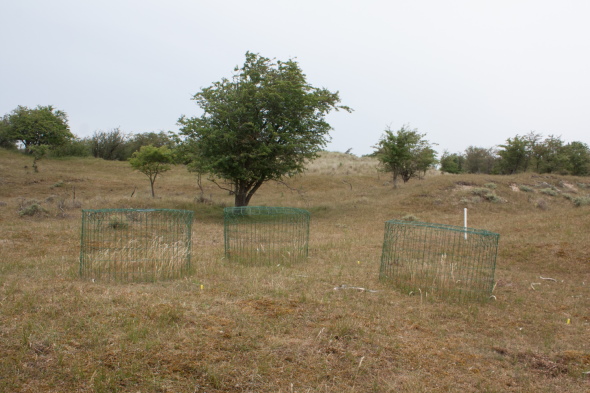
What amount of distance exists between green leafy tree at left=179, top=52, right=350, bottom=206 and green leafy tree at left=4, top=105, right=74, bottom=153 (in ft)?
83.2

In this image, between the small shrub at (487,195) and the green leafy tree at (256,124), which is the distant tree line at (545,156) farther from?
the green leafy tree at (256,124)

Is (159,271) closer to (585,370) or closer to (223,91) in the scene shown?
(585,370)

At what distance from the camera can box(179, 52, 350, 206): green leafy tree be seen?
1714cm

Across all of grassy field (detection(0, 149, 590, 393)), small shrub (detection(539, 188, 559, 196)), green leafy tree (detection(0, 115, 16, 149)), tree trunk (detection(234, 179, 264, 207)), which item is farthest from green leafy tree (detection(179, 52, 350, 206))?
green leafy tree (detection(0, 115, 16, 149))

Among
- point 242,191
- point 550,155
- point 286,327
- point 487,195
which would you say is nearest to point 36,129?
point 242,191

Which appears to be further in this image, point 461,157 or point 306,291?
point 461,157

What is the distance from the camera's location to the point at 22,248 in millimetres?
8883

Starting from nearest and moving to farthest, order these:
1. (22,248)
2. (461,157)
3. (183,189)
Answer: (22,248)
(183,189)
(461,157)

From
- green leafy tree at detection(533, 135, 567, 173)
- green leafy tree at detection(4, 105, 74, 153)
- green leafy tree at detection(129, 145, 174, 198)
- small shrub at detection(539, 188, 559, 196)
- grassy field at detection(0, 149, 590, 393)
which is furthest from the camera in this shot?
green leafy tree at detection(4, 105, 74, 153)

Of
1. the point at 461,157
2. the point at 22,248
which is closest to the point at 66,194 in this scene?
the point at 22,248

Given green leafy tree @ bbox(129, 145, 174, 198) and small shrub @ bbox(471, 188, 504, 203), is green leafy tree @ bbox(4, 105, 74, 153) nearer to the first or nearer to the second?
green leafy tree @ bbox(129, 145, 174, 198)

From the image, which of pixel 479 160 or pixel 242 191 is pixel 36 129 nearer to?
pixel 242 191

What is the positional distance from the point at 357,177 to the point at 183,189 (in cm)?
1371

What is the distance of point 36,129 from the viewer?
37031mm
